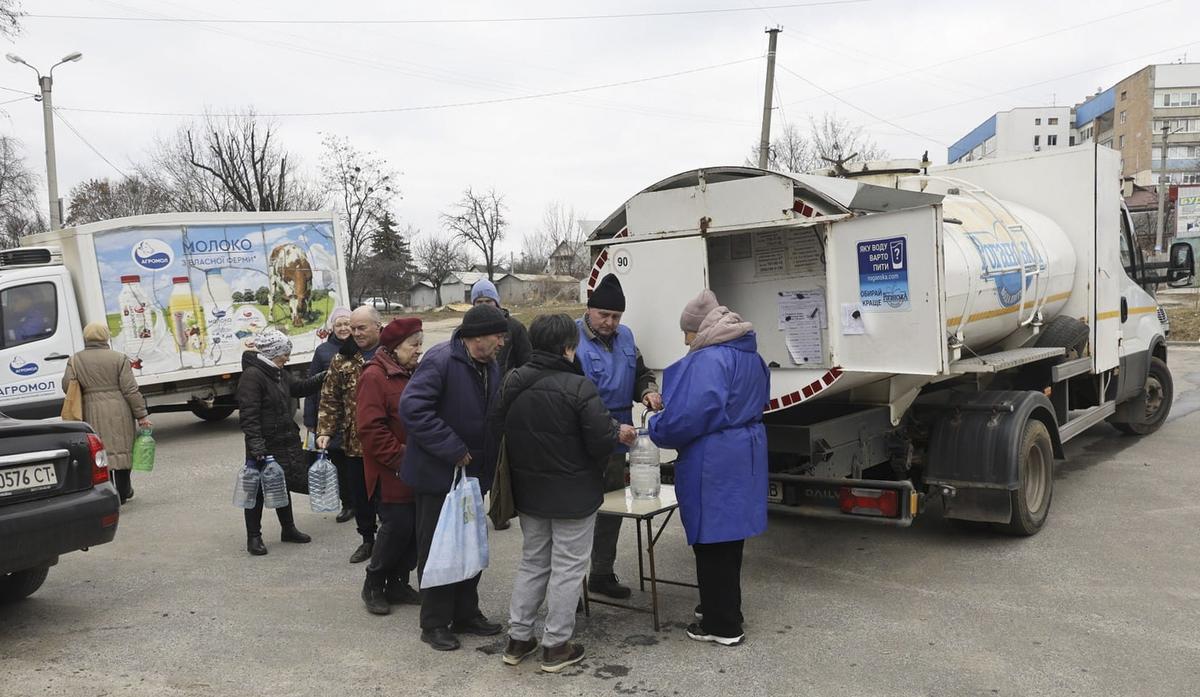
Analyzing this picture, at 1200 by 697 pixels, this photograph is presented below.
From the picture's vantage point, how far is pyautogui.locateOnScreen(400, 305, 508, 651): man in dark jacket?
412 cm


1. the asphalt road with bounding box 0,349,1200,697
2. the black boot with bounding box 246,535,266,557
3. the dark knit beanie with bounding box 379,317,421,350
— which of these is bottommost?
the asphalt road with bounding box 0,349,1200,697

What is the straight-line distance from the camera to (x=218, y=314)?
11406 mm

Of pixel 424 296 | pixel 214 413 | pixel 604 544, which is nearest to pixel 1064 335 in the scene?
pixel 604 544

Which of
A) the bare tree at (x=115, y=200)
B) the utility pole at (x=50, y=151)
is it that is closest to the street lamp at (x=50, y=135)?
the utility pole at (x=50, y=151)

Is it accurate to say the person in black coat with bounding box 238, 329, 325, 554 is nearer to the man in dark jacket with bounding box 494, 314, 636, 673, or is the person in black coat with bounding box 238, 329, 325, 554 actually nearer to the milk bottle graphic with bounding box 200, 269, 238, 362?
the man in dark jacket with bounding box 494, 314, 636, 673

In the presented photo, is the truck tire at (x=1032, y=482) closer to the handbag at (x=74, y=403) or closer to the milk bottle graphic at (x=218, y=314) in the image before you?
the handbag at (x=74, y=403)

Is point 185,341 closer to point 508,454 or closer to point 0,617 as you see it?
point 0,617

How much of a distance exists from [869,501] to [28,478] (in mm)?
4617

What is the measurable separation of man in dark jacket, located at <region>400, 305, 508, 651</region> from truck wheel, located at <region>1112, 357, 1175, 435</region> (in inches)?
306

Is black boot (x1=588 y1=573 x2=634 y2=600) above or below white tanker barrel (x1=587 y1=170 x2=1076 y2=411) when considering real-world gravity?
below

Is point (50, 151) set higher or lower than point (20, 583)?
higher

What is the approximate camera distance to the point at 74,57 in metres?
18.8

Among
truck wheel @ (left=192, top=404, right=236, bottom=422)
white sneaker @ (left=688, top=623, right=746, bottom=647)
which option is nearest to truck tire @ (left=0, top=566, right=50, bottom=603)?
white sneaker @ (left=688, top=623, right=746, bottom=647)

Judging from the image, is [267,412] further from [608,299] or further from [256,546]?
[608,299]
